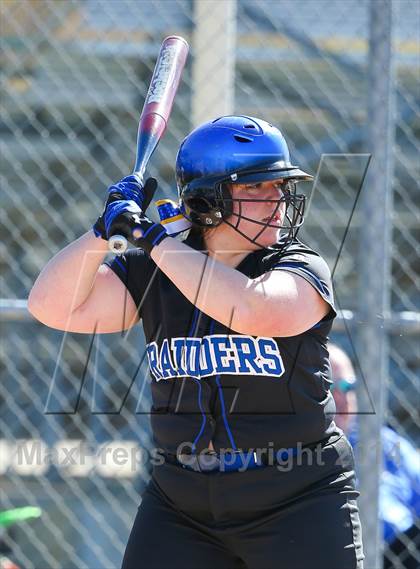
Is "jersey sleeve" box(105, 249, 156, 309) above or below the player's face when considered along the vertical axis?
below

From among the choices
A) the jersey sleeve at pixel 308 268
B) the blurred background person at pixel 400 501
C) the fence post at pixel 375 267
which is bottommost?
the blurred background person at pixel 400 501

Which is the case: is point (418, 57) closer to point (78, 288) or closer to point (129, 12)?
point (129, 12)

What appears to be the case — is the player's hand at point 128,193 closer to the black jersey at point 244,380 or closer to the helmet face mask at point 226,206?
the helmet face mask at point 226,206

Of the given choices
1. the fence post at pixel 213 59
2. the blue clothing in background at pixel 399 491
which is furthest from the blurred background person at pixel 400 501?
the fence post at pixel 213 59

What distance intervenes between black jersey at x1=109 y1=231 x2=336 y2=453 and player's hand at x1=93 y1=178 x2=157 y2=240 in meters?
0.28

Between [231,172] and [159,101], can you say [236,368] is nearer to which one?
[231,172]

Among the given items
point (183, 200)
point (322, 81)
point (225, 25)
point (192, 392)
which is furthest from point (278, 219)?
point (322, 81)

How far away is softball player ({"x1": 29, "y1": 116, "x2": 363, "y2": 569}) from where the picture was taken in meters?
2.22

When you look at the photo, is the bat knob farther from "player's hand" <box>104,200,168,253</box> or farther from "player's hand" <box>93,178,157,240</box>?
"player's hand" <box>93,178,157,240</box>

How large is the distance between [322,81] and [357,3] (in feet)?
4.70

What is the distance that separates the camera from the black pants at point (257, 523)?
88.0 inches

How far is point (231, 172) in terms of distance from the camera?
7.80ft

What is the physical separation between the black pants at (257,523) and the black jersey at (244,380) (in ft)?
0.28

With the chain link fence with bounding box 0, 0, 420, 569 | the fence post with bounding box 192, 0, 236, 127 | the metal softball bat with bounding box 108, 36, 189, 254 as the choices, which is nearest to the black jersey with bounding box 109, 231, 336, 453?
the metal softball bat with bounding box 108, 36, 189, 254
